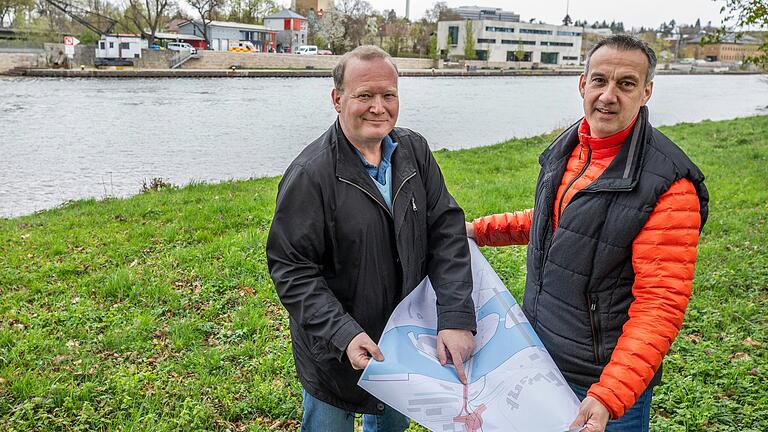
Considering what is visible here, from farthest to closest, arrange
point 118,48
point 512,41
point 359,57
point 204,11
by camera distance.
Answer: point 512,41, point 204,11, point 118,48, point 359,57

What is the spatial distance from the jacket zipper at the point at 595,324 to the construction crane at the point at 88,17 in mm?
67748

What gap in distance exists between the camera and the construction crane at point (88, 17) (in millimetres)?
62938

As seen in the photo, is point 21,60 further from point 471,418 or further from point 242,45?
point 471,418

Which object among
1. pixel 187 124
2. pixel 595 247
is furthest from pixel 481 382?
pixel 187 124

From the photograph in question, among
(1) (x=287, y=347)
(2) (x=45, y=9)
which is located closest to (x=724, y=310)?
(1) (x=287, y=347)

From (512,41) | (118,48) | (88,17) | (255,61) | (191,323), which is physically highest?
(512,41)

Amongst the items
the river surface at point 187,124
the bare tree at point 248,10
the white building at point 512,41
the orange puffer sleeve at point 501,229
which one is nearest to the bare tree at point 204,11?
the bare tree at point 248,10

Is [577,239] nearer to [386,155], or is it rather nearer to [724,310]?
[386,155]

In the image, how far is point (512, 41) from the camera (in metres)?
109

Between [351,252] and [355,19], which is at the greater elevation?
[355,19]

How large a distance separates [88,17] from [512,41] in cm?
6741


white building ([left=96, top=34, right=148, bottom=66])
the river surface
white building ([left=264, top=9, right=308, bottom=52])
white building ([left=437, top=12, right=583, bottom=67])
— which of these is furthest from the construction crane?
white building ([left=437, top=12, right=583, bottom=67])

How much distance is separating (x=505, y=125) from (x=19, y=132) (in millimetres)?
17726

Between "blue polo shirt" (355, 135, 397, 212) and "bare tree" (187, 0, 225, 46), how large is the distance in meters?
75.9
